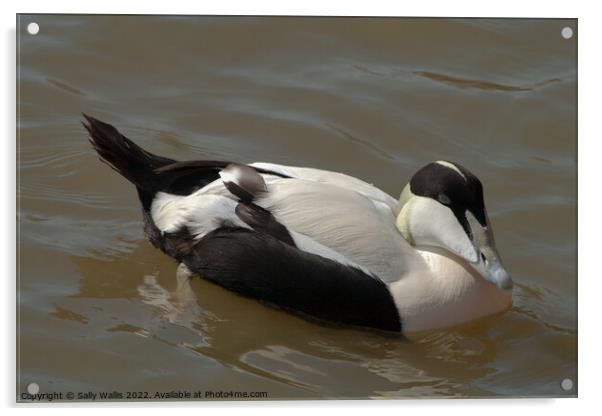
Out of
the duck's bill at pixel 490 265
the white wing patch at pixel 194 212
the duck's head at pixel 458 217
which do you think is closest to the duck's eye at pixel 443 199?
the duck's head at pixel 458 217

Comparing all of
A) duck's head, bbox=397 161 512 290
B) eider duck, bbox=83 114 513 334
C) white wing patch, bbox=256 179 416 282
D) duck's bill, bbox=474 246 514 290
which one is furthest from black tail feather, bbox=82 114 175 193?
duck's bill, bbox=474 246 514 290

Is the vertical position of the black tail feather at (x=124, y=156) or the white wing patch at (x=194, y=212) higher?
the black tail feather at (x=124, y=156)

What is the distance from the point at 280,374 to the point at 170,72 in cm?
111

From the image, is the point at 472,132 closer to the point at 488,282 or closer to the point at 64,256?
the point at 488,282

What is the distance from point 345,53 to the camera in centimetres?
549

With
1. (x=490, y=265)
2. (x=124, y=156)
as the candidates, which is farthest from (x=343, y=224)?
(x=124, y=156)

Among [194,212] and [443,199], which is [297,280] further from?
[443,199]

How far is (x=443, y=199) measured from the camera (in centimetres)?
522

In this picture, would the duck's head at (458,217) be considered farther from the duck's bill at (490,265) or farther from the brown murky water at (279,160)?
the brown murky water at (279,160)

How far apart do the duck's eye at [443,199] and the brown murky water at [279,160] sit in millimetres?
312

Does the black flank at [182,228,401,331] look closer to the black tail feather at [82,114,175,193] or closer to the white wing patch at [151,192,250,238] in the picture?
the white wing patch at [151,192,250,238]

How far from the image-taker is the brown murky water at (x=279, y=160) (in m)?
5.00

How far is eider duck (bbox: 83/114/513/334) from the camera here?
5.18m
